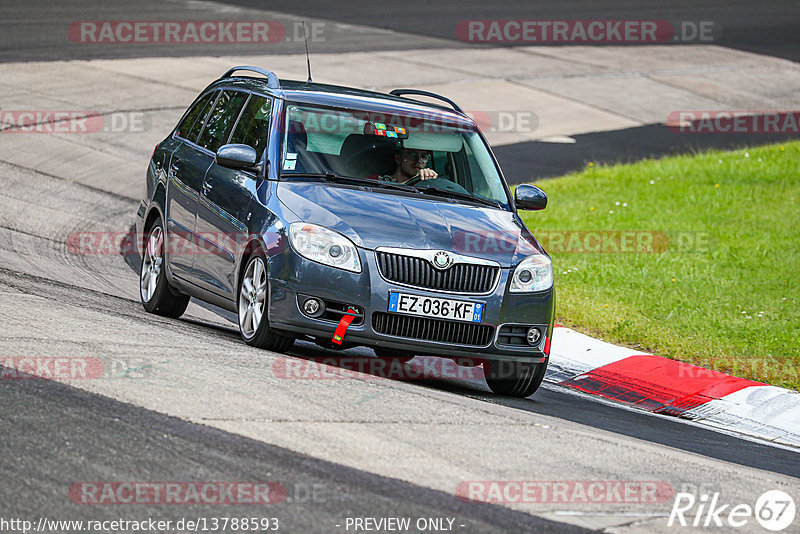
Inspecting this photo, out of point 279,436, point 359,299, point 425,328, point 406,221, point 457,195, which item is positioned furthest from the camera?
point 457,195

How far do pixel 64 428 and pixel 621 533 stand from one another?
8.36 feet

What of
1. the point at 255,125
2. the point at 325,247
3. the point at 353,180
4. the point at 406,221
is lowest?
the point at 325,247

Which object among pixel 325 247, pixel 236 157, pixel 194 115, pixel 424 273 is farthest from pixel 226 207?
pixel 194 115

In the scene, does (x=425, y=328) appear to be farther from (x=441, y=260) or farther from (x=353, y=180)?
(x=353, y=180)

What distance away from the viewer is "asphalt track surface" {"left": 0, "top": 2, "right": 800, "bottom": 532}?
17.1ft

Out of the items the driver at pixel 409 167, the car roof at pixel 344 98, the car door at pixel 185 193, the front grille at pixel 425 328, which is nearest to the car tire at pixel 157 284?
the car door at pixel 185 193

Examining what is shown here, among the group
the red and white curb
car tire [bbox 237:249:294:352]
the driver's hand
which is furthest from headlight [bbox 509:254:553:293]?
the red and white curb

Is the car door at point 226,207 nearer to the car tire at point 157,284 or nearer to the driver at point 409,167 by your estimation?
the car tire at point 157,284

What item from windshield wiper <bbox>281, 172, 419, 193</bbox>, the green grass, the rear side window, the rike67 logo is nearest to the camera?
the rike67 logo

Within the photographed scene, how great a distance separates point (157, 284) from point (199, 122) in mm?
1346

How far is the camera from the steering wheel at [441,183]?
879 cm

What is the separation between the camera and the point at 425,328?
771 cm

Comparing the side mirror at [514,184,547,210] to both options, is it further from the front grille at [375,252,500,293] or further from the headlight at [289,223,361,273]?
the headlight at [289,223,361,273]

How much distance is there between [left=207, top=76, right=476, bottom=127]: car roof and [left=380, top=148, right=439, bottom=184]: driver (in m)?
0.41
